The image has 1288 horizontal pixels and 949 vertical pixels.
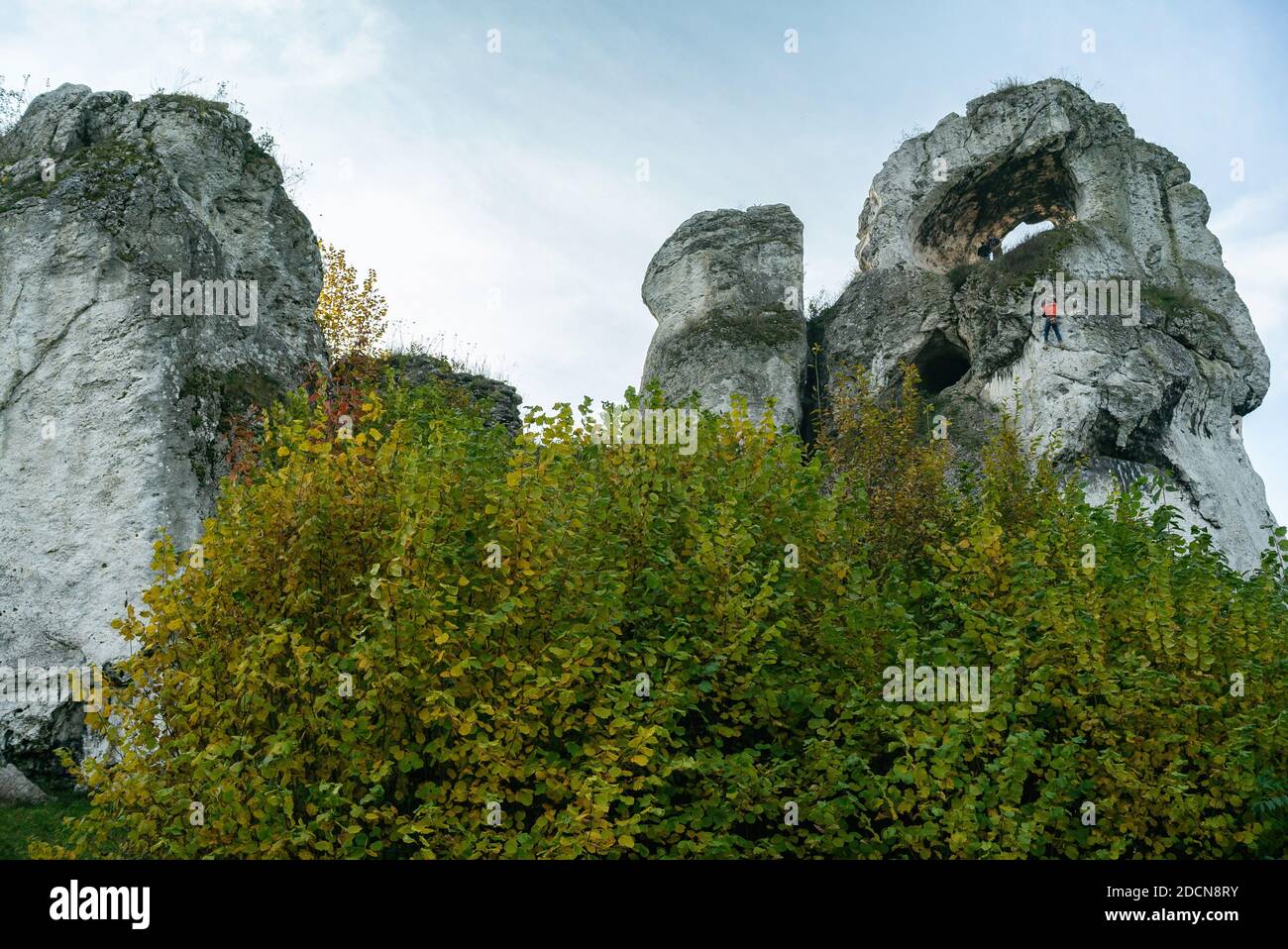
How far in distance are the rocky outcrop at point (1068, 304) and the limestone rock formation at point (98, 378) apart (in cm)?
1592

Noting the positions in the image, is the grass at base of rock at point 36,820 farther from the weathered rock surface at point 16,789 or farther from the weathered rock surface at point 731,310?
the weathered rock surface at point 731,310

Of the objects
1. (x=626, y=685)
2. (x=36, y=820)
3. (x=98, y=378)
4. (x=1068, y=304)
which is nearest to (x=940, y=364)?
(x=1068, y=304)

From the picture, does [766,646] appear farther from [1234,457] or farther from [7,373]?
[1234,457]

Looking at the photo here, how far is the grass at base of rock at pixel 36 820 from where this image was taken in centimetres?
1116

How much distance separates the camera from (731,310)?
31500mm

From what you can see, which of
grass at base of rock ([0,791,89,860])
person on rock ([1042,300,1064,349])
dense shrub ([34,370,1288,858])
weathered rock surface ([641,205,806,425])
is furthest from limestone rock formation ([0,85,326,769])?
person on rock ([1042,300,1064,349])

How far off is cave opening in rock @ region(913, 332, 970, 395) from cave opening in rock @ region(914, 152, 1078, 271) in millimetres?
3529

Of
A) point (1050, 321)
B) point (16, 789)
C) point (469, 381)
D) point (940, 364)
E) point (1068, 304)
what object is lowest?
point (16, 789)

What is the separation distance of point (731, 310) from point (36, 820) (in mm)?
23312

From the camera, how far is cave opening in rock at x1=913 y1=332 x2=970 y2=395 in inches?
1210

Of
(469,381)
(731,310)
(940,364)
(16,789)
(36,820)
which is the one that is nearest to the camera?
(36,820)

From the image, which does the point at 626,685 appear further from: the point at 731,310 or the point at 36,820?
the point at 731,310
